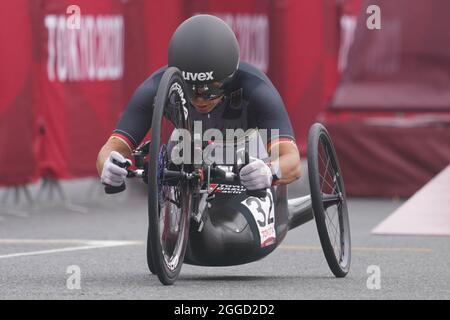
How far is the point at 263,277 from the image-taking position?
8.37 m

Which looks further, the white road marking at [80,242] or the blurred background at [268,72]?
the blurred background at [268,72]

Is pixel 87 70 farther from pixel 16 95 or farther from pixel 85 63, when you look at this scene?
pixel 16 95

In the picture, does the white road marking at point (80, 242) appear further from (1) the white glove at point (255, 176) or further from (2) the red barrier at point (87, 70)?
(2) the red barrier at point (87, 70)

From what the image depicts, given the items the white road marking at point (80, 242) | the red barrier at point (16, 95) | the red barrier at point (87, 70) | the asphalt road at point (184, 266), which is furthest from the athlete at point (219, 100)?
the red barrier at point (87, 70)

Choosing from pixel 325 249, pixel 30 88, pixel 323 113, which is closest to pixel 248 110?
pixel 325 249

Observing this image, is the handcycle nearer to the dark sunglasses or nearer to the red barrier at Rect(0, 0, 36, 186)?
the dark sunglasses

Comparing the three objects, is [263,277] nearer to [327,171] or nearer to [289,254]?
[327,171]

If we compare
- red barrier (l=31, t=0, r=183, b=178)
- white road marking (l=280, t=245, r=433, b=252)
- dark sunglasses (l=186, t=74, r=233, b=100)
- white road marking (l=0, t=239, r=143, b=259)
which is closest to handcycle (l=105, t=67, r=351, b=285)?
dark sunglasses (l=186, t=74, r=233, b=100)

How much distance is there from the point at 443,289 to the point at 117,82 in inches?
302

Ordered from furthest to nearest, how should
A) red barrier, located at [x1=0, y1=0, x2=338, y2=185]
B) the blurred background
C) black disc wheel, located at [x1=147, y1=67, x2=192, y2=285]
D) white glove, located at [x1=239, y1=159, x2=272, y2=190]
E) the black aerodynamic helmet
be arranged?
1. the blurred background
2. red barrier, located at [x1=0, y1=0, x2=338, y2=185]
3. the black aerodynamic helmet
4. white glove, located at [x1=239, y1=159, x2=272, y2=190]
5. black disc wheel, located at [x1=147, y1=67, x2=192, y2=285]

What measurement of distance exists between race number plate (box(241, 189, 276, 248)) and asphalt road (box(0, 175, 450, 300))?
24cm

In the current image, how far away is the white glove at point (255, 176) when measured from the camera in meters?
7.63

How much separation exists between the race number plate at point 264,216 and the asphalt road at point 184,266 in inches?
9.5

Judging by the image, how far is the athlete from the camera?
7.88m
